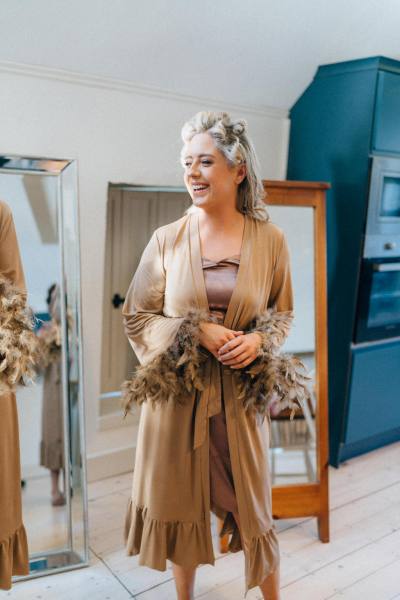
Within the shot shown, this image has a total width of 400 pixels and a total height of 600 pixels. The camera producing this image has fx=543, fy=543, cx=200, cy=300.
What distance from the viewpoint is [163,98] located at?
8.18ft

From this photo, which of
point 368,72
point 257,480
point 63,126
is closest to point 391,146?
point 368,72

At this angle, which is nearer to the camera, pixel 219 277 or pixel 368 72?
pixel 219 277

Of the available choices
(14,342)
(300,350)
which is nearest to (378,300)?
(300,350)

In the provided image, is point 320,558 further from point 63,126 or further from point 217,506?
point 63,126

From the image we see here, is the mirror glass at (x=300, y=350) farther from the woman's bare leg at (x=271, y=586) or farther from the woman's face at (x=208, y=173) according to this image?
the woman's face at (x=208, y=173)

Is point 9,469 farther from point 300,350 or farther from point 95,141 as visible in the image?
point 95,141

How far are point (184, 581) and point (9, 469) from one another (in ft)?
2.17

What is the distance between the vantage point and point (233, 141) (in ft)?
4.96

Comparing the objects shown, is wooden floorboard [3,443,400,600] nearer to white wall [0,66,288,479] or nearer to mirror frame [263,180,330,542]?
mirror frame [263,180,330,542]

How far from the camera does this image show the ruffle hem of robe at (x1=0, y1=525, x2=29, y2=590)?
1550mm

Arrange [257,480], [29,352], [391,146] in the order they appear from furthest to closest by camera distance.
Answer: [391,146] < [257,480] < [29,352]

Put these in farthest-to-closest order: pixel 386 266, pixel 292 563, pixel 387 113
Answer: pixel 386 266 → pixel 387 113 → pixel 292 563

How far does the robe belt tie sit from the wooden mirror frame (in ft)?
2.64

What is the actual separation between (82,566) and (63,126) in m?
1.72
